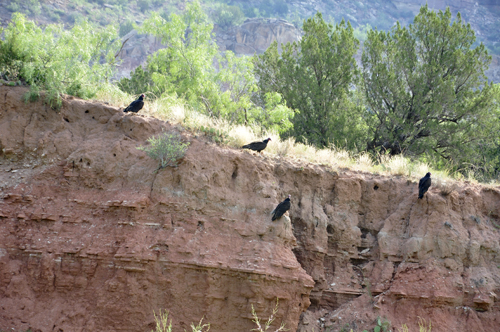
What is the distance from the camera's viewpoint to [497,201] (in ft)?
36.6

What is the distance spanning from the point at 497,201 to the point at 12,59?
42.3 feet

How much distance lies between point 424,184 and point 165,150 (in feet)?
20.5

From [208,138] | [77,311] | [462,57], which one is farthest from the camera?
[462,57]

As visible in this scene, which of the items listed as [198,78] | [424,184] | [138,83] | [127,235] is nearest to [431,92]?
[424,184]

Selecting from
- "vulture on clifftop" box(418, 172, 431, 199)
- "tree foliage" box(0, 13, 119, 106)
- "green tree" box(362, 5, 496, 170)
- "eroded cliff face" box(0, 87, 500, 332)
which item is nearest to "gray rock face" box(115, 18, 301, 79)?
"green tree" box(362, 5, 496, 170)

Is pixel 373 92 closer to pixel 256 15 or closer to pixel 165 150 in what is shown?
pixel 165 150

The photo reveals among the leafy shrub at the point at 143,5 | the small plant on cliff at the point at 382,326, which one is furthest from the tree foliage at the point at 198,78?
the leafy shrub at the point at 143,5

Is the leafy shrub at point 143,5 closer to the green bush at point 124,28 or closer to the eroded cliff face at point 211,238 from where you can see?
the green bush at point 124,28

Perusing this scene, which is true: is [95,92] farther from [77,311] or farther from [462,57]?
[462,57]

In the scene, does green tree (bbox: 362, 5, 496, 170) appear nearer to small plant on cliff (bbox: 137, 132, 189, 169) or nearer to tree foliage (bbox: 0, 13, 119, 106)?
small plant on cliff (bbox: 137, 132, 189, 169)

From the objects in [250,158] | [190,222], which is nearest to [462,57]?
[250,158]

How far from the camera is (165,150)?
9.46 m

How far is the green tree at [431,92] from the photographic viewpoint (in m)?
16.1

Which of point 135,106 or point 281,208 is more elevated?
point 135,106
